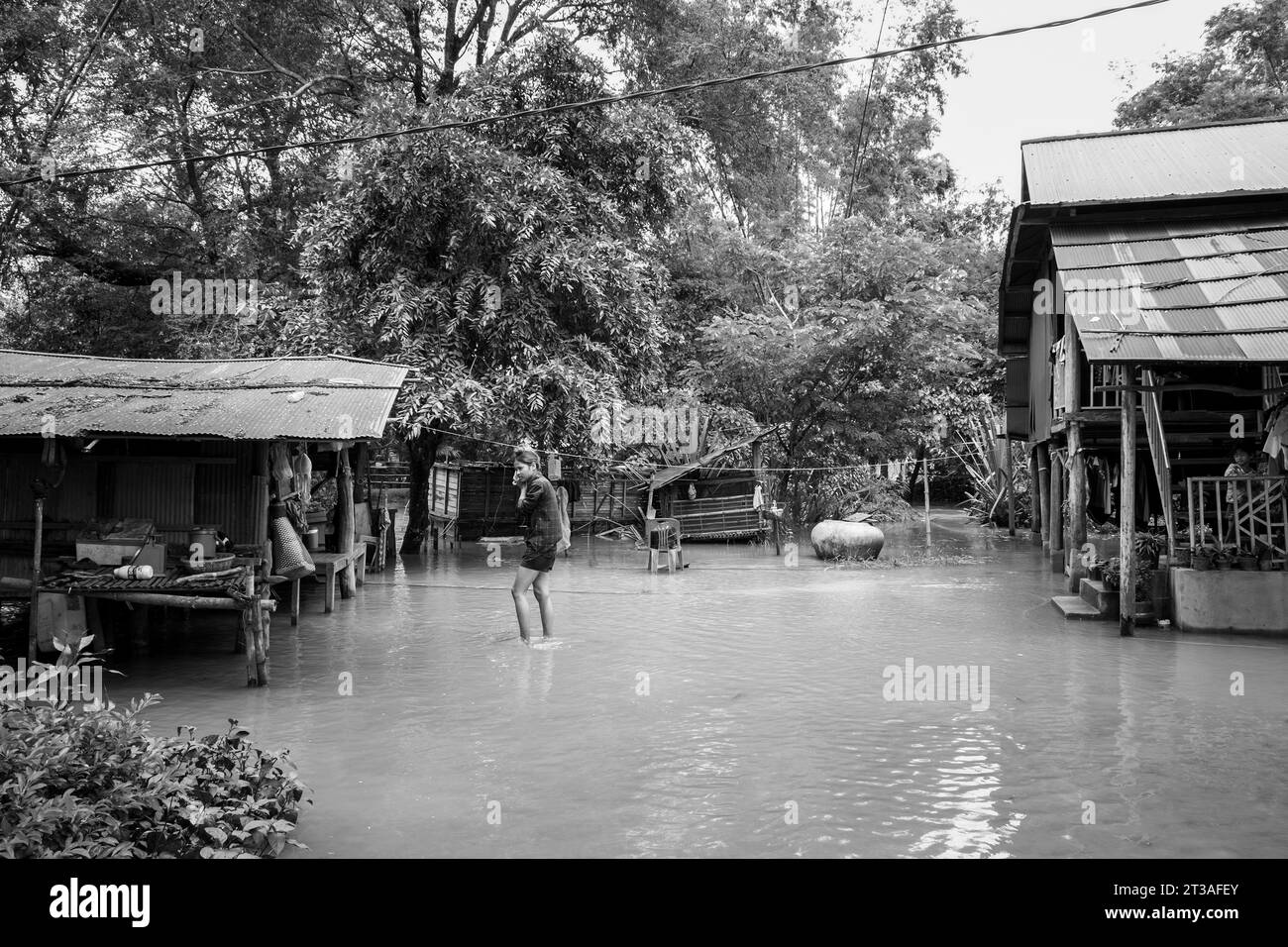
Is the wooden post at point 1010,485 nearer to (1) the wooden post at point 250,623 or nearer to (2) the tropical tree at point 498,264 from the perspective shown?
(2) the tropical tree at point 498,264

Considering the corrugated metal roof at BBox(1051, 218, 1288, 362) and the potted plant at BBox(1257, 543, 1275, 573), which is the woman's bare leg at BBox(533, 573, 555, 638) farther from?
the potted plant at BBox(1257, 543, 1275, 573)

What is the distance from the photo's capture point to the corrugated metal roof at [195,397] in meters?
8.86

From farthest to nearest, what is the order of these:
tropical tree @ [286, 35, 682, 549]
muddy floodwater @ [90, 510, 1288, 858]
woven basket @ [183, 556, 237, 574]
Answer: tropical tree @ [286, 35, 682, 549] → woven basket @ [183, 556, 237, 574] → muddy floodwater @ [90, 510, 1288, 858]

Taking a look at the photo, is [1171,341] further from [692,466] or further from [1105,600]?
[692,466]

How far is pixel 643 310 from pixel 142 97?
441 inches

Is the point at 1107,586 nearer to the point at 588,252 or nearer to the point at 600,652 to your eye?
the point at 600,652

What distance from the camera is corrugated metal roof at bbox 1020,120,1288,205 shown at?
43.9 feet

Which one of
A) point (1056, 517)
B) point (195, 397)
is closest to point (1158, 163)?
point (1056, 517)

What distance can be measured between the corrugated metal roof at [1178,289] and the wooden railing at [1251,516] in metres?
1.73

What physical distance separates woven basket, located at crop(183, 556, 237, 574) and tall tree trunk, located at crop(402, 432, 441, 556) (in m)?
10.2

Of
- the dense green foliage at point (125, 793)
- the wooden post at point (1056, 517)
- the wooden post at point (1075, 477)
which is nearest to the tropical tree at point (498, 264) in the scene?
the wooden post at point (1075, 477)

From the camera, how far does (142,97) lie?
2005 cm

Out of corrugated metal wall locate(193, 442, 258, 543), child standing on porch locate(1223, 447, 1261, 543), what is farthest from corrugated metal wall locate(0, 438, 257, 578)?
child standing on porch locate(1223, 447, 1261, 543)
